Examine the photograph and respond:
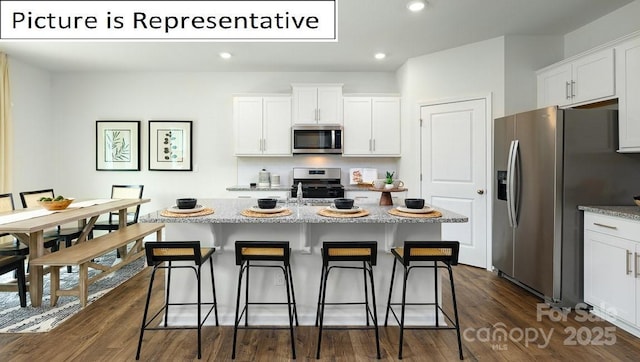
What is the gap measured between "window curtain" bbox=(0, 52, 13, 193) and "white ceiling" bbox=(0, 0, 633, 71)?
0.28 metres

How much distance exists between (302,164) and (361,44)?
1.93m

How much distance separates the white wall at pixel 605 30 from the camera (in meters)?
2.97

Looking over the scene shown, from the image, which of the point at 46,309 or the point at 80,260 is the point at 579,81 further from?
the point at 46,309

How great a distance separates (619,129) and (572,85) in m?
0.70

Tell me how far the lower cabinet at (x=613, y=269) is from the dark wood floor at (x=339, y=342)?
0.52 ft

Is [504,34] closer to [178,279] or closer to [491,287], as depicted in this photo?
[491,287]

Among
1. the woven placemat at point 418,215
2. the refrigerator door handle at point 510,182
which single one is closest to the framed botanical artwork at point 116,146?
the woven placemat at point 418,215

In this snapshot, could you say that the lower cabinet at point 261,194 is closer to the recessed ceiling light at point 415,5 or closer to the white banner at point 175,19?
the white banner at point 175,19

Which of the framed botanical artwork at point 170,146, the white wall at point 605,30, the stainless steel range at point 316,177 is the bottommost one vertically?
the stainless steel range at point 316,177

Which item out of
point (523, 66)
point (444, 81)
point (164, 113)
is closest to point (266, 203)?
point (444, 81)

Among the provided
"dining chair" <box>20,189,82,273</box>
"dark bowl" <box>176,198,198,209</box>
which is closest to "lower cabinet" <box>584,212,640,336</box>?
"dark bowl" <box>176,198,198,209</box>

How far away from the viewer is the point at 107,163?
5.08m

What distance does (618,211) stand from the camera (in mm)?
2428

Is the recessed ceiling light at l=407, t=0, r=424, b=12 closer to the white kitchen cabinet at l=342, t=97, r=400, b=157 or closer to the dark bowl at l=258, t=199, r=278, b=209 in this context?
the white kitchen cabinet at l=342, t=97, r=400, b=157
